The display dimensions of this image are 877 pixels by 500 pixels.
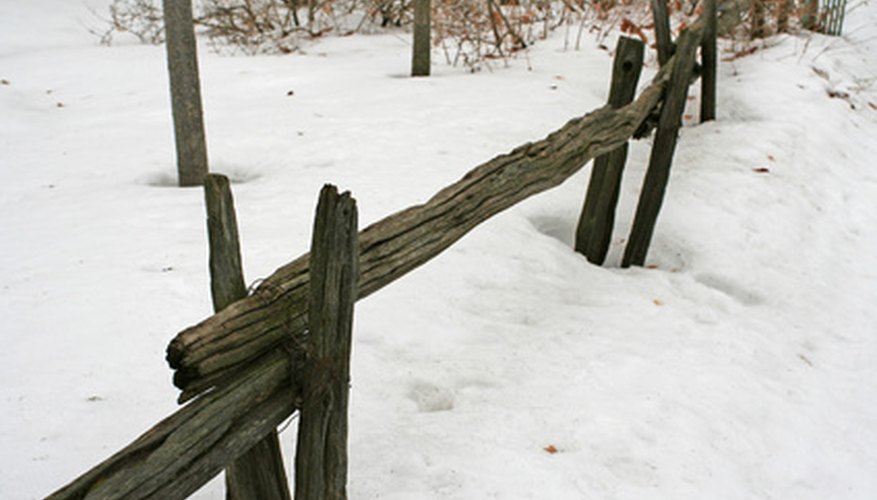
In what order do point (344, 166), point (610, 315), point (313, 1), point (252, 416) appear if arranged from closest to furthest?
point (252, 416)
point (610, 315)
point (344, 166)
point (313, 1)

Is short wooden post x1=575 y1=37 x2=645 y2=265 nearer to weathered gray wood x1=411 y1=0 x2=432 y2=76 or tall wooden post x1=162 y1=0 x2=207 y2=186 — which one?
tall wooden post x1=162 y1=0 x2=207 y2=186

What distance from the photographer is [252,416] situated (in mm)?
1751

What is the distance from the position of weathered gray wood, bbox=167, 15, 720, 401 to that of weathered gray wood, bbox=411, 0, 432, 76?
12.9ft

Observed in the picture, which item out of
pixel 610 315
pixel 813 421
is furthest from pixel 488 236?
pixel 813 421

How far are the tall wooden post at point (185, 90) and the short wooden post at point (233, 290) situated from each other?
10.7 ft

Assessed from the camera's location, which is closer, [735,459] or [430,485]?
[430,485]

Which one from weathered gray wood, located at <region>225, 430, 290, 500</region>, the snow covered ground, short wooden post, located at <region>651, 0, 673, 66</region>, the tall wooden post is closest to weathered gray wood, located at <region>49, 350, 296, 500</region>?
weathered gray wood, located at <region>225, 430, 290, 500</region>

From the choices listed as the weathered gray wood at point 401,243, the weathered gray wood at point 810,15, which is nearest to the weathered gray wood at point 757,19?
the weathered gray wood at point 810,15

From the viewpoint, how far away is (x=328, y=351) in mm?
1853

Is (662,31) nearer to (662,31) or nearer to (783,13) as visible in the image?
(662,31)

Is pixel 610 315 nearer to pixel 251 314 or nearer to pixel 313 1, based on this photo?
pixel 251 314

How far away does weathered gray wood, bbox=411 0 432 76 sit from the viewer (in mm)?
7445

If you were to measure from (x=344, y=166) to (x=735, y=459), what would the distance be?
11.1 feet

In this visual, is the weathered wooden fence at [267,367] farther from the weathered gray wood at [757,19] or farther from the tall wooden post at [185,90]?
the weathered gray wood at [757,19]
